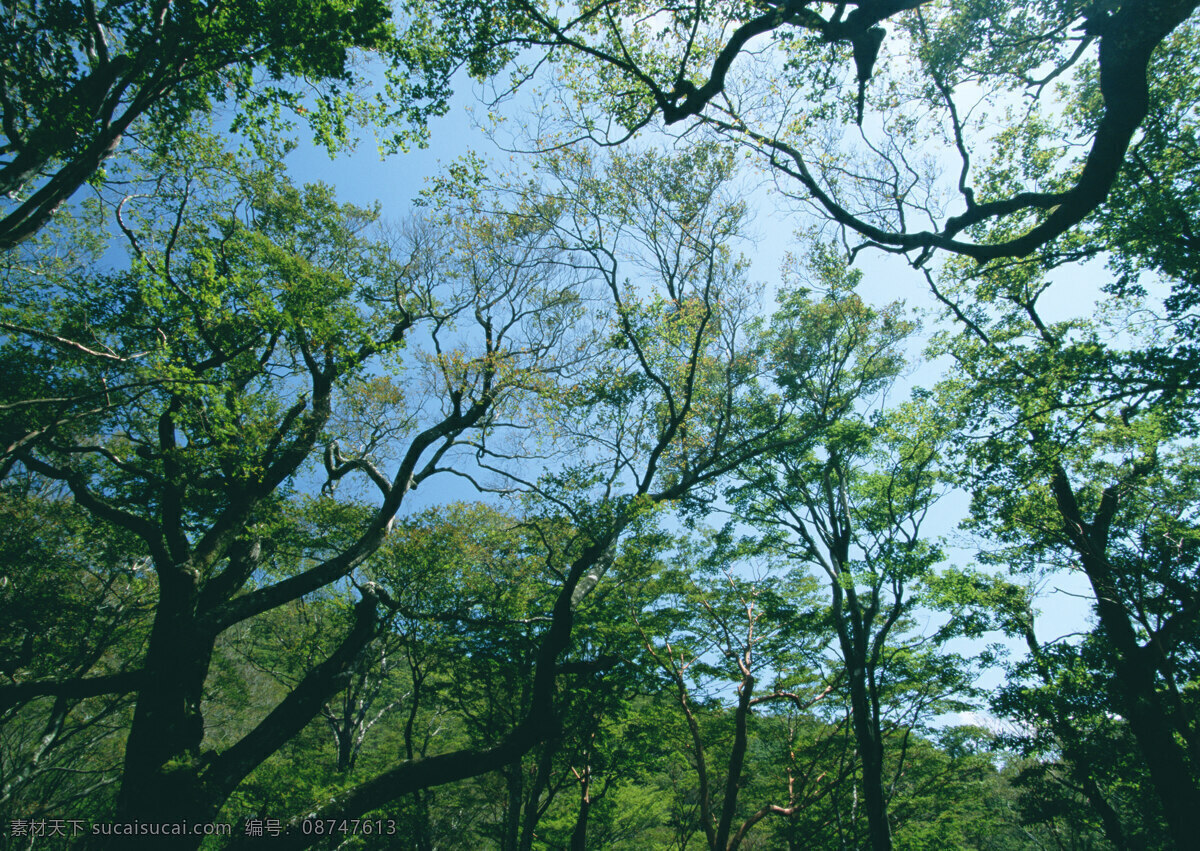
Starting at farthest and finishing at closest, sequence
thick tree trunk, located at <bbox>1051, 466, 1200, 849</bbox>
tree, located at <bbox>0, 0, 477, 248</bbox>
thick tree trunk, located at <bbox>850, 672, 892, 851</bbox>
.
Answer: thick tree trunk, located at <bbox>850, 672, 892, 851</bbox> → thick tree trunk, located at <bbox>1051, 466, 1200, 849</bbox> → tree, located at <bbox>0, 0, 477, 248</bbox>

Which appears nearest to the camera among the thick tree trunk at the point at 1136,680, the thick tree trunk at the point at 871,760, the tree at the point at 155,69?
the tree at the point at 155,69

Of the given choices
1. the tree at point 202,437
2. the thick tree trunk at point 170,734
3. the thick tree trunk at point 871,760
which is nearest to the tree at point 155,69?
the tree at point 202,437

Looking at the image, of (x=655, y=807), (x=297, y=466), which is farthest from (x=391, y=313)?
(x=655, y=807)

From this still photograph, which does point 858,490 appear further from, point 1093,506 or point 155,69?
point 155,69

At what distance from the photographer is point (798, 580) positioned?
13.4 meters

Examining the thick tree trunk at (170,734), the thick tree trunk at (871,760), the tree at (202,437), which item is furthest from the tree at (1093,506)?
the thick tree trunk at (170,734)

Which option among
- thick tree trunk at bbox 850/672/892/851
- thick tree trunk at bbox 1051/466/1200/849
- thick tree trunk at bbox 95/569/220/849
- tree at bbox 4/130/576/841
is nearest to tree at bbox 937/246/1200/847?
thick tree trunk at bbox 1051/466/1200/849

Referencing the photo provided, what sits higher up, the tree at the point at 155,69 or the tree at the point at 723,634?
the tree at the point at 155,69

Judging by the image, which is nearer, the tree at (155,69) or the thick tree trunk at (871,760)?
the tree at (155,69)

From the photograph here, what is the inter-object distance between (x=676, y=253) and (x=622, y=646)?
7.98m

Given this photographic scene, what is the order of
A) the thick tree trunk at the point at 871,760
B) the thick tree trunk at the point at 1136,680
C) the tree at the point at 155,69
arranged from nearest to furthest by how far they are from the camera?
the tree at the point at 155,69, the thick tree trunk at the point at 1136,680, the thick tree trunk at the point at 871,760

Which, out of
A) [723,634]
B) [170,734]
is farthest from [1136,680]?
[170,734]

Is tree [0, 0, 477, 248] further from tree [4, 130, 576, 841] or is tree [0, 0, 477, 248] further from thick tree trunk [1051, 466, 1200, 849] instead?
thick tree trunk [1051, 466, 1200, 849]

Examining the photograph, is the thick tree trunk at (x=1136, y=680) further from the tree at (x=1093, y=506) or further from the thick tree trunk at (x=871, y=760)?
the thick tree trunk at (x=871, y=760)
